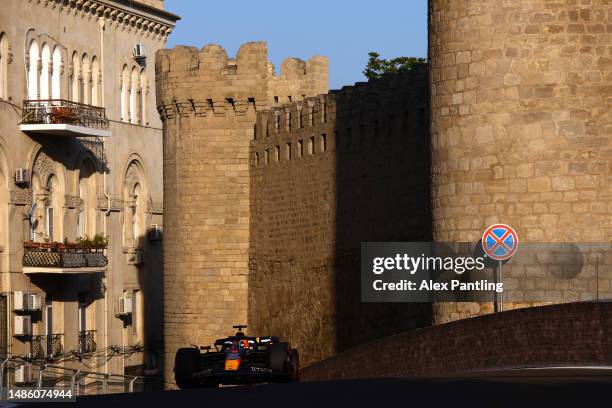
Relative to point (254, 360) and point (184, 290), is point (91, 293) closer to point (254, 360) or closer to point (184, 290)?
point (184, 290)

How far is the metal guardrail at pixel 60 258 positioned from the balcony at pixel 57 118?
2746 mm

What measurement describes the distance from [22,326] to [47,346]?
1726 millimetres

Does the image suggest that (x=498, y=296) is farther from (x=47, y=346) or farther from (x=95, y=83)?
(x=95, y=83)

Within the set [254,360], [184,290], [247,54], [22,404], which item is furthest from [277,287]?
[22,404]

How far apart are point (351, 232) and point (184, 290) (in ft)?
20.7

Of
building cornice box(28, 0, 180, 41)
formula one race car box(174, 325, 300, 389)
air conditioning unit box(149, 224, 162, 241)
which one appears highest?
building cornice box(28, 0, 180, 41)

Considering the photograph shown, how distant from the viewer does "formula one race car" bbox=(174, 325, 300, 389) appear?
21156 millimetres

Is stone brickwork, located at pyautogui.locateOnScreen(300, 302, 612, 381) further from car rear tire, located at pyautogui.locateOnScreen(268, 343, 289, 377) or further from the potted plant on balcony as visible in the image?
the potted plant on balcony

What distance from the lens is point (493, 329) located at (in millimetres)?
19406

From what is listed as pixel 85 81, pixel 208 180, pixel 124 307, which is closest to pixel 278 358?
pixel 208 180

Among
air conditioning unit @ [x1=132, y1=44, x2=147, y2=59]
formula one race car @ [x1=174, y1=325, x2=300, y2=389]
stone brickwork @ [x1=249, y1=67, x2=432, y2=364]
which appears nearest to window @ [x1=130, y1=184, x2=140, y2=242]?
air conditioning unit @ [x1=132, y1=44, x2=147, y2=59]

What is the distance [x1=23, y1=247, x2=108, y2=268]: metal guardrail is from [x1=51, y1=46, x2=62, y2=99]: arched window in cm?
379

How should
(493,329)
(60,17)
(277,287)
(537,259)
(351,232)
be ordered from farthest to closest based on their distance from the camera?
(60,17)
(277,287)
(351,232)
(537,259)
(493,329)

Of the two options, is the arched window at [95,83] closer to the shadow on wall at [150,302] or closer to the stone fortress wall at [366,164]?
the shadow on wall at [150,302]
